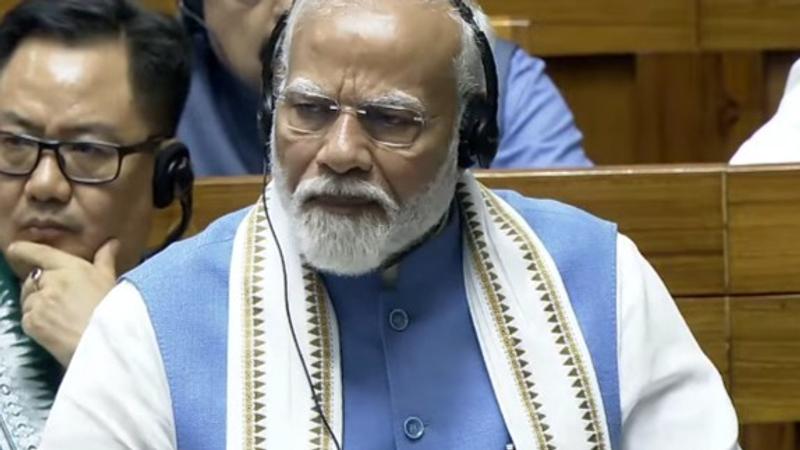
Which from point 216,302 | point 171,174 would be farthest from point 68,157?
point 216,302

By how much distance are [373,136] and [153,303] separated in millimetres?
215

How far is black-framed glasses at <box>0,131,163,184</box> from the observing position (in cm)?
174

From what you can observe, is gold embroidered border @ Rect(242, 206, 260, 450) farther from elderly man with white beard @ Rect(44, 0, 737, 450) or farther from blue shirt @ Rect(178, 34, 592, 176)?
blue shirt @ Rect(178, 34, 592, 176)

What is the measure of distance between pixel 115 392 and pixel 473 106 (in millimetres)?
363

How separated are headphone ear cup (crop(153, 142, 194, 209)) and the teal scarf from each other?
158 millimetres

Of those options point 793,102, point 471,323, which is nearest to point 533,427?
point 471,323

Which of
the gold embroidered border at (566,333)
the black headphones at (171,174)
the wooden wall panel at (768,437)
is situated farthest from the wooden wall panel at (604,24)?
the gold embroidered border at (566,333)

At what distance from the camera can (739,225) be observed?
2008 mm

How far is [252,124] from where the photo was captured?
2.30m

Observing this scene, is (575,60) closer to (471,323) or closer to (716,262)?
(716,262)

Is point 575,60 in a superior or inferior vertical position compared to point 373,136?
inferior

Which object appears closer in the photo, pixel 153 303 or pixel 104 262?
pixel 153 303

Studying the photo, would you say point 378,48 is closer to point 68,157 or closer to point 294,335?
point 294,335

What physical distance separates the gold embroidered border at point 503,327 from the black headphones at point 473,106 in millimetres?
54
